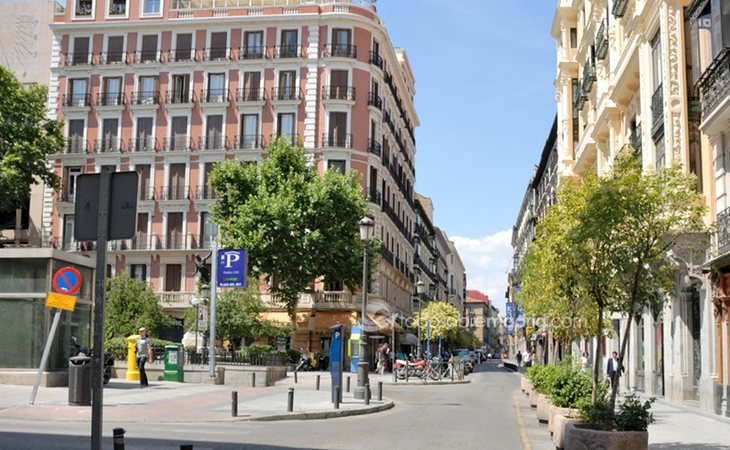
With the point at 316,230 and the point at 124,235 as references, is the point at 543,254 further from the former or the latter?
the point at 316,230

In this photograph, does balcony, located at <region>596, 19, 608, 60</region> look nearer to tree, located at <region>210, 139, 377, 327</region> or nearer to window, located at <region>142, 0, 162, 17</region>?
tree, located at <region>210, 139, 377, 327</region>

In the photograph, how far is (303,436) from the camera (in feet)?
50.7

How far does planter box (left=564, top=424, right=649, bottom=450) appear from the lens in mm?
10898

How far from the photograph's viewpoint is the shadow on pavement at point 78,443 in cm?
1257

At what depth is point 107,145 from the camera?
58.8m

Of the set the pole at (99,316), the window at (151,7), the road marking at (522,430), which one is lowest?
the road marking at (522,430)

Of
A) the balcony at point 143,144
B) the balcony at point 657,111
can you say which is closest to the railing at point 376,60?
the balcony at point 143,144

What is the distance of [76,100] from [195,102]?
8.63m

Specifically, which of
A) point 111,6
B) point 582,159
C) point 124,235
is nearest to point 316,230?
point 582,159

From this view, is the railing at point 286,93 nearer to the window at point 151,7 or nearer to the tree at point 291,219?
the tree at point 291,219

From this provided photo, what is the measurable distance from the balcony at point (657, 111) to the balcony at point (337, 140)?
31.2 metres

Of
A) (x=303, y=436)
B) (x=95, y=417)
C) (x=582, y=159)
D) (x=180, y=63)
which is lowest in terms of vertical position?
(x=303, y=436)

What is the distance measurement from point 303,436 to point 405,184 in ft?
197

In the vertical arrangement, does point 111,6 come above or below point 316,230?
above
